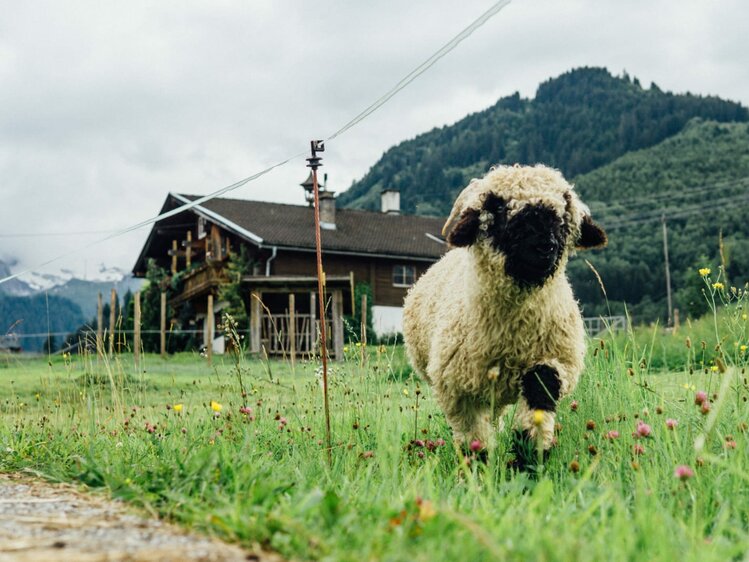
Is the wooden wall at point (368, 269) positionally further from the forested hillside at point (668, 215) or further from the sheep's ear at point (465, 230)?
the sheep's ear at point (465, 230)

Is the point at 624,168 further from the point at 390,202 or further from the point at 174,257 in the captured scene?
the point at 174,257

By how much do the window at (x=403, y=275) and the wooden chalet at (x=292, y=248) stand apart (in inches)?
1.9

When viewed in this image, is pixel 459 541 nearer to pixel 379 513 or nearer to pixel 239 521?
pixel 379 513

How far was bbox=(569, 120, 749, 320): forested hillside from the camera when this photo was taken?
197 feet

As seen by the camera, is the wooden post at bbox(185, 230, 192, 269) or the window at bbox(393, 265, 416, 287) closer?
the window at bbox(393, 265, 416, 287)

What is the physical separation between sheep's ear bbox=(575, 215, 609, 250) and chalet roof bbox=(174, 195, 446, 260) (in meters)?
27.3

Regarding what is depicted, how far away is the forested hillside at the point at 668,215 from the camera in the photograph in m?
59.9

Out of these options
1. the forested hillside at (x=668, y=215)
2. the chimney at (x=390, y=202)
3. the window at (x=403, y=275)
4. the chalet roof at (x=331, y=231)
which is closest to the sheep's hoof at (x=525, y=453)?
the chalet roof at (x=331, y=231)

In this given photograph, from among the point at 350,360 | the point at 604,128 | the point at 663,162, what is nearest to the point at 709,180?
the point at 663,162

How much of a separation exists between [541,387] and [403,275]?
32542 mm

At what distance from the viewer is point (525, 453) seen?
14.6 ft

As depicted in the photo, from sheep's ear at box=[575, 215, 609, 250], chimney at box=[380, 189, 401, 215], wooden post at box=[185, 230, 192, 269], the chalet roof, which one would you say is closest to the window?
the chalet roof

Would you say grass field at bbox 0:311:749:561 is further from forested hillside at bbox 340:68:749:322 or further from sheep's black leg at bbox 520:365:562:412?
forested hillside at bbox 340:68:749:322

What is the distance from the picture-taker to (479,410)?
16.1 ft
